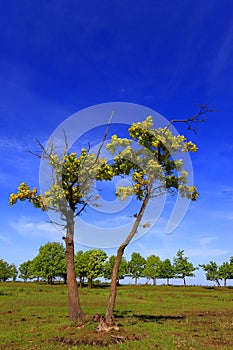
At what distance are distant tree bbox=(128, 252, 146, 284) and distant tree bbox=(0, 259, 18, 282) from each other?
57.6 meters

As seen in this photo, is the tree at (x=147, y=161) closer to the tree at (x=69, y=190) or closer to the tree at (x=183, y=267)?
the tree at (x=69, y=190)

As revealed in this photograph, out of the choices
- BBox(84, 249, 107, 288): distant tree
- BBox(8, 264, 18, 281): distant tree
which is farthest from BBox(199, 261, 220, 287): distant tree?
BBox(8, 264, 18, 281): distant tree

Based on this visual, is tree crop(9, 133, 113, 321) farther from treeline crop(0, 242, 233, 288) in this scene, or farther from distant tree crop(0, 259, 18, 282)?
Answer: distant tree crop(0, 259, 18, 282)

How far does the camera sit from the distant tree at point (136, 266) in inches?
5546

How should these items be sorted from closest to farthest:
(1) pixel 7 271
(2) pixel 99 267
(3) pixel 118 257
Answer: (3) pixel 118 257
(2) pixel 99 267
(1) pixel 7 271

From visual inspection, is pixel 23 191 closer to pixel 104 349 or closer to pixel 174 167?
pixel 174 167

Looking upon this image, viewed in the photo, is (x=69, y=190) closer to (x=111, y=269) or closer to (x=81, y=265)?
(x=81, y=265)

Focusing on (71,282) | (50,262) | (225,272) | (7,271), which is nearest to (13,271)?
(7,271)

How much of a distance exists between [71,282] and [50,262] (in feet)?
313

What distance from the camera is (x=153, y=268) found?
5374 inches

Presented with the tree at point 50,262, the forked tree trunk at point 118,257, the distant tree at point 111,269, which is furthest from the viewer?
the distant tree at point 111,269

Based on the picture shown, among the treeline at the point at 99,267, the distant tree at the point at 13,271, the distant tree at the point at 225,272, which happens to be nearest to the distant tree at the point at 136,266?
the treeline at the point at 99,267

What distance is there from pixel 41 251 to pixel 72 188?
102544 mm

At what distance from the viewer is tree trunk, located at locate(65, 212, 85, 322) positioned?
2245 cm
